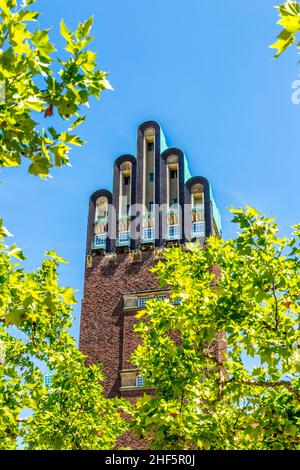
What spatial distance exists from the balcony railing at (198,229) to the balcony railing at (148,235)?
227 cm

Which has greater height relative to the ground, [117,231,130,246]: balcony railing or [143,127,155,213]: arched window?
[143,127,155,213]: arched window

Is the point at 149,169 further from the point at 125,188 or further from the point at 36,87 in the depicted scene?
the point at 36,87

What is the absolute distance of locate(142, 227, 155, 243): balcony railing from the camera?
31.8 metres

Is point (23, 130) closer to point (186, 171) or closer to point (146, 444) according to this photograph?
point (146, 444)

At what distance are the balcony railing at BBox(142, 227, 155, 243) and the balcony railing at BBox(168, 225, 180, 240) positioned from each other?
36.6 inches

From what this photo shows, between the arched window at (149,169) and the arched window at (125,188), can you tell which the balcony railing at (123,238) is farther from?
the arched window at (149,169)

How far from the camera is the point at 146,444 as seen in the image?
2764cm

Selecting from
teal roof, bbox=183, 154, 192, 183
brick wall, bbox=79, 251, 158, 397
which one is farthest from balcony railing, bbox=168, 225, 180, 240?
teal roof, bbox=183, 154, 192, 183

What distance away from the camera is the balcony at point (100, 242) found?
107ft

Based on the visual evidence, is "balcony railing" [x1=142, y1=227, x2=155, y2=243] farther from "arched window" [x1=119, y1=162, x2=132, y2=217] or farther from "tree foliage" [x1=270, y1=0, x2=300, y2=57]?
"tree foliage" [x1=270, y1=0, x2=300, y2=57]

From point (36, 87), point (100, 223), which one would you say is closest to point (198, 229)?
point (100, 223)
